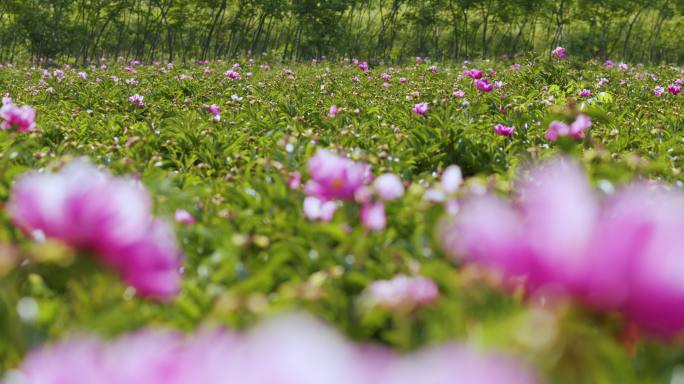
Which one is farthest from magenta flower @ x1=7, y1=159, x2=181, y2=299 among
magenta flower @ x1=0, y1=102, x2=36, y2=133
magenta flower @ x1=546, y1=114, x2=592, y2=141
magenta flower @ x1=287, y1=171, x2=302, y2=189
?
magenta flower @ x1=0, y1=102, x2=36, y2=133

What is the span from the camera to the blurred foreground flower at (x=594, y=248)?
524 mm

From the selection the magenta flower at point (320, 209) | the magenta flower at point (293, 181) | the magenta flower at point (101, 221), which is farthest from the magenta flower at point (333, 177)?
the magenta flower at point (101, 221)

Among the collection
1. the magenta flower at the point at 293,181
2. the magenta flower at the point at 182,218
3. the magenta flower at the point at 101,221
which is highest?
the magenta flower at the point at 101,221

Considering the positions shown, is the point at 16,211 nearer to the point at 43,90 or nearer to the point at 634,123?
the point at 634,123

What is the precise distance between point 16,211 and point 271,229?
95 centimetres

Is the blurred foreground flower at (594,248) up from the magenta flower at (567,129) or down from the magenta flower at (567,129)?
up

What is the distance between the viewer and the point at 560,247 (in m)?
0.56

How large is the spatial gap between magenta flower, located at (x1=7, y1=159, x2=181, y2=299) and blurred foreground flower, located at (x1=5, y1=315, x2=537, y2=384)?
299 mm

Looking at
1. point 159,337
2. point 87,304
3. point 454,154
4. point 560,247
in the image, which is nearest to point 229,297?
point 87,304

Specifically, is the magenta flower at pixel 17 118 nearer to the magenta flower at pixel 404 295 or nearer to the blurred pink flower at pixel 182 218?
the blurred pink flower at pixel 182 218

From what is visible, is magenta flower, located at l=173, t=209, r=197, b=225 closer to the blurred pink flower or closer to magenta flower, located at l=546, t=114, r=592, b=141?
the blurred pink flower

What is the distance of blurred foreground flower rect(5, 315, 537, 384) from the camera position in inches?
14.1

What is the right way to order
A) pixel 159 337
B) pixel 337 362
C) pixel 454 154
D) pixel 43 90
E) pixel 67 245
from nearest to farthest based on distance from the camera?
1. pixel 337 362
2. pixel 159 337
3. pixel 67 245
4. pixel 454 154
5. pixel 43 90

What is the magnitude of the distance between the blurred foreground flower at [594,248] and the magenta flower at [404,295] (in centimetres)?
34
